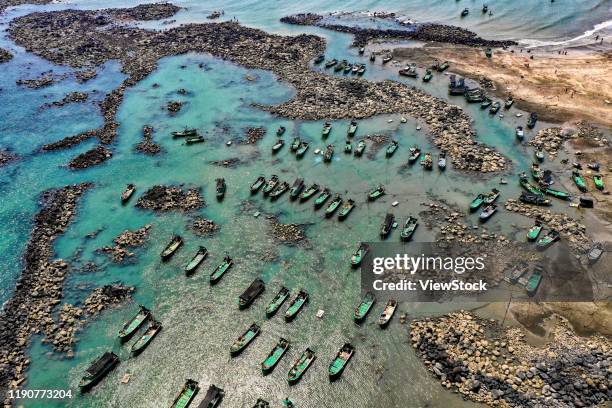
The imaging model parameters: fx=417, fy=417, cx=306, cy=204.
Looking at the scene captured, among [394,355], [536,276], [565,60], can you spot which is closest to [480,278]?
[536,276]

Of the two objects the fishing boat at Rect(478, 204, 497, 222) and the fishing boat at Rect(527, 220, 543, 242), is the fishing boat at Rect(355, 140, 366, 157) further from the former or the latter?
the fishing boat at Rect(527, 220, 543, 242)

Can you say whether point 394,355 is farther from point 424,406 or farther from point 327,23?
point 327,23

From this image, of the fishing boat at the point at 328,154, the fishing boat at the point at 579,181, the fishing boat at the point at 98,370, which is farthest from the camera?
the fishing boat at the point at 328,154

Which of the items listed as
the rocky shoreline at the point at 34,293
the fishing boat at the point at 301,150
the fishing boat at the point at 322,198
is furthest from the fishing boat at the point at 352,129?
the rocky shoreline at the point at 34,293

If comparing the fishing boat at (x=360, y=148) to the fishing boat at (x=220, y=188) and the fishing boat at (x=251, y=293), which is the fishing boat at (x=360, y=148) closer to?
the fishing boat at (x=220, y=188)

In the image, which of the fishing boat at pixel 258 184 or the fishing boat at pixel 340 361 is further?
the fishing boat at pixel 258 184

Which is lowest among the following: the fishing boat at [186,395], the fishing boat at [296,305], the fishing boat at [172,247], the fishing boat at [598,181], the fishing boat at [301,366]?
the fishing boat at [186,395]

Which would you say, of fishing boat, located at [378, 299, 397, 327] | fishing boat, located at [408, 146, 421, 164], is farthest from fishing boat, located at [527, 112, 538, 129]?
fishing boat, located at [378, 299, 397, 327]
